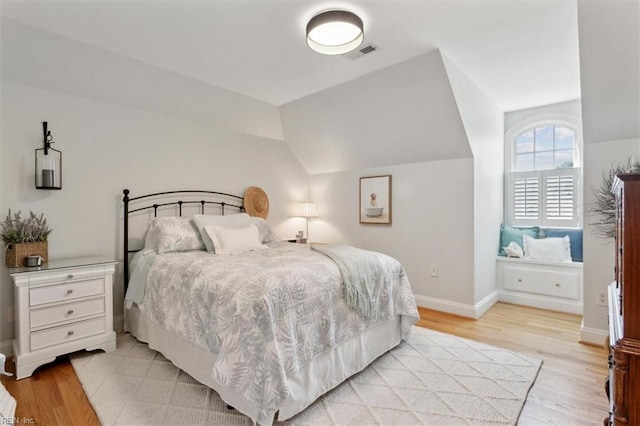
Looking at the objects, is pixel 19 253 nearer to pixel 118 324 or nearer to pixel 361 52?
pixel 118 324

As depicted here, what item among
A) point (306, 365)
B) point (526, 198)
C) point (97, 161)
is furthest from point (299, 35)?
point (526, 198)

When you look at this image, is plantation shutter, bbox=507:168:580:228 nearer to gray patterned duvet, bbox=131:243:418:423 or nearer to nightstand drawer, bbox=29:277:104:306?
gray patterned duvet, bbox=131:243:418:423

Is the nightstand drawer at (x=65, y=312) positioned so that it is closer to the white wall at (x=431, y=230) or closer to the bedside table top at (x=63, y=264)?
the bedside table top at (x=63, y=264)

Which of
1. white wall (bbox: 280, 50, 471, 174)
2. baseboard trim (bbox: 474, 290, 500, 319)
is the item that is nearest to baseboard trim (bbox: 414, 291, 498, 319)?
baseboard trim (bbox: 474, 290, 500, 319)

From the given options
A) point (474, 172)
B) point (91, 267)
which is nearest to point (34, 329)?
point (91, 267)

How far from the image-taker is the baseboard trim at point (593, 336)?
8.87 ft

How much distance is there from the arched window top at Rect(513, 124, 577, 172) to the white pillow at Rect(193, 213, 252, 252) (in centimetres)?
362

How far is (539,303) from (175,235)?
4092mm

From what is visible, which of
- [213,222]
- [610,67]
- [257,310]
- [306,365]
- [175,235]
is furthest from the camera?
[213,222]

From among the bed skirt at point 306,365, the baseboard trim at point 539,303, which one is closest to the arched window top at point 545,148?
the baseboard trim at point 539,303

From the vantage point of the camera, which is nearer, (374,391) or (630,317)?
(630,317)

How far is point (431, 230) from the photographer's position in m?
3.70

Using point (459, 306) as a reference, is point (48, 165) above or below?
above

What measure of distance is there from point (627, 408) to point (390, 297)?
1.54m
